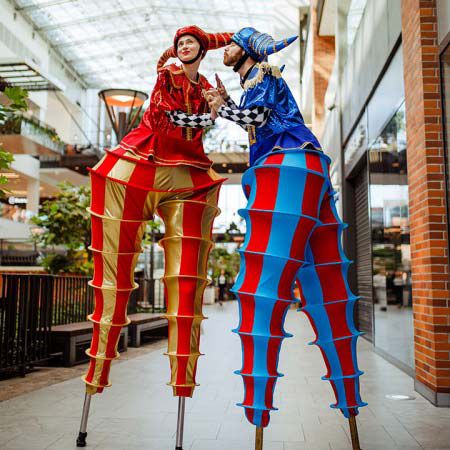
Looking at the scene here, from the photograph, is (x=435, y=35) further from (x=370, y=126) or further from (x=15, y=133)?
(x=15, y=133)

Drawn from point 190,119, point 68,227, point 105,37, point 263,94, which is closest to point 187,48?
point 190,119

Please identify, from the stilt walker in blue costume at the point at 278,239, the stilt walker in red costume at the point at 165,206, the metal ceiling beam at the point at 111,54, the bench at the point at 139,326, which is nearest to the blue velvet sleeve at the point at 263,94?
the stilt walker in blue costume at the point at 278,239

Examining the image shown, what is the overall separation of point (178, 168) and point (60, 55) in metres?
36.3

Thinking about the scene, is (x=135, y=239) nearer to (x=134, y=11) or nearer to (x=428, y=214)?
(x=428, y=214)

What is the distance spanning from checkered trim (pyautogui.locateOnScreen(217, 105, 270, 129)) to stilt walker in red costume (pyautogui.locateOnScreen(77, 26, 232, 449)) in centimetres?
39

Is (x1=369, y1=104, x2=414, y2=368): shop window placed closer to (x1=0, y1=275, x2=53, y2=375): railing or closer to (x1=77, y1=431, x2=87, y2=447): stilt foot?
(x1=77, y1=431, x2=87, y2=447): stilt foot

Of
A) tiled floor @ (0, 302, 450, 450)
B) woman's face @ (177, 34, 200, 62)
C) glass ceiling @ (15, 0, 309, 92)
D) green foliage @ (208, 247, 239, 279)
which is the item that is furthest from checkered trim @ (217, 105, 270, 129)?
green foliage @ (208, 247, 239, 279)

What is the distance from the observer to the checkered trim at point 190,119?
2445 millimetres

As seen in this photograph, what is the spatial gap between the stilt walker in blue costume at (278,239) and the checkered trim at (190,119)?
14cm

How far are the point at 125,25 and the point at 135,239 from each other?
1302 inches

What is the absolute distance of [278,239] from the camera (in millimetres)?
2223

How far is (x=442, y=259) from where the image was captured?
13.8 feet

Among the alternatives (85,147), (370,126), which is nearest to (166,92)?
(370,126)

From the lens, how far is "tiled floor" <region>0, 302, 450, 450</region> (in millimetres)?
2848
